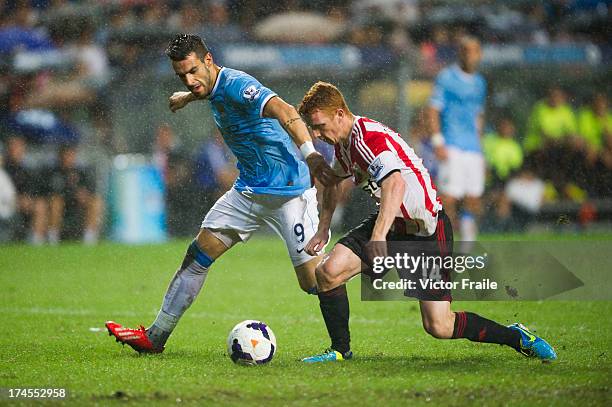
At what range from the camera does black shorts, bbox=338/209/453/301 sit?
6520 mm

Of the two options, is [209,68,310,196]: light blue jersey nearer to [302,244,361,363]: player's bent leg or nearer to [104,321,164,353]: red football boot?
[302,244,361,363]: player's bent leg

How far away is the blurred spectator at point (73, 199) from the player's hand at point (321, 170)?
10047 millimetres

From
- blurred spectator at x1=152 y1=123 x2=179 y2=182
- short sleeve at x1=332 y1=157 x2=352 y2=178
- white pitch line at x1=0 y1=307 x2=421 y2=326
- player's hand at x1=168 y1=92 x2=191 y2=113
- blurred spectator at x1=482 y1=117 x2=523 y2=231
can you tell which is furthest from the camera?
blurred spectator at x1=482 y1=117 x2=523 y2=231

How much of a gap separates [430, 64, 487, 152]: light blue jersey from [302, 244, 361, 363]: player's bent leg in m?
6.05

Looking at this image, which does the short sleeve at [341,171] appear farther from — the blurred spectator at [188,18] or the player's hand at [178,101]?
the blurred spectator at [188,18]

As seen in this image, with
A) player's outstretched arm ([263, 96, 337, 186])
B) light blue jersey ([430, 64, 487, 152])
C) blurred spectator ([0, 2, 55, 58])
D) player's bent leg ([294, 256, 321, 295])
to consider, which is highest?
blurred spectator ([0, 2, 55, 58])

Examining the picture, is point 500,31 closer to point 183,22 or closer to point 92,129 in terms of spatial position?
point 183,22

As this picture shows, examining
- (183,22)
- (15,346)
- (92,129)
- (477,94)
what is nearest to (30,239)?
(92,129)

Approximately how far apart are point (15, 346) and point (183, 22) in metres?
10.6

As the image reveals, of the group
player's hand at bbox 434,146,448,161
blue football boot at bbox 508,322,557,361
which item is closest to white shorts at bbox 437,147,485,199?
player's hand at bbox 434,146,448,161

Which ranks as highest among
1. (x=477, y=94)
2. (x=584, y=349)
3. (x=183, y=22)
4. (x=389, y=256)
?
(x=183, y=22)

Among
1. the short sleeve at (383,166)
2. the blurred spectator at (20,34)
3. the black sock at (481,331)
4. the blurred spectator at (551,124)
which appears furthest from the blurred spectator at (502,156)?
the short sleeve at (383,166)

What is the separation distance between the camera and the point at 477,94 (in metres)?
12.8

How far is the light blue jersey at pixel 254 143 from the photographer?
7.19 meters
